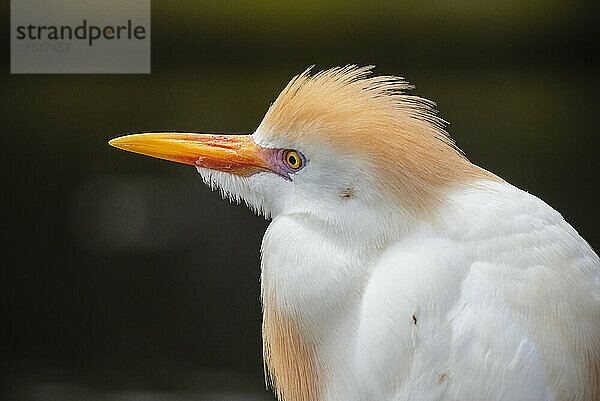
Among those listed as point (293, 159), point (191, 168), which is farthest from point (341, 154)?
point (191, 168)

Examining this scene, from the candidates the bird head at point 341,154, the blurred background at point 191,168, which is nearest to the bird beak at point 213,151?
the bird head at point 341,154

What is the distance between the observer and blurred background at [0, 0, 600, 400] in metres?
1.05

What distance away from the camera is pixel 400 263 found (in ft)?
1.79

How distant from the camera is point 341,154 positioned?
0.56m

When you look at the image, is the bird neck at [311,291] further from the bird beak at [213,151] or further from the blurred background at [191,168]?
the blurred background at [191,168]

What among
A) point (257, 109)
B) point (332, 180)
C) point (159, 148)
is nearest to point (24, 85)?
point (257, 109)

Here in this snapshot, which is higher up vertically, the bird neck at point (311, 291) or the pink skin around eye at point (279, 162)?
the pink skin around eye at point (279, 162)

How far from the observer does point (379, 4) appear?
105 cm

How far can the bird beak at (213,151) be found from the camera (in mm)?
624

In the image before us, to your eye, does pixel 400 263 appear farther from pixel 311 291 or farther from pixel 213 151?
pixel 213 151

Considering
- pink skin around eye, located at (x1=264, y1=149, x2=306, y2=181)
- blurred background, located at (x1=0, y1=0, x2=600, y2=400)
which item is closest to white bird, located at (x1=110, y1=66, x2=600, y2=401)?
pink skin around eye, located at (x1=264, y1=149, x2=306, y2=181)

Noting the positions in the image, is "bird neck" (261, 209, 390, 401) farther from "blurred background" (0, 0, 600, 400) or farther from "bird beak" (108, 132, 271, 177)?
"blurred background" (0, 0, 600, 400)

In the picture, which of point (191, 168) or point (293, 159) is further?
point (191, 168)

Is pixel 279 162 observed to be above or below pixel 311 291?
above
